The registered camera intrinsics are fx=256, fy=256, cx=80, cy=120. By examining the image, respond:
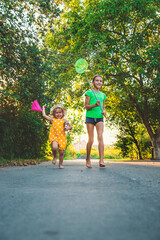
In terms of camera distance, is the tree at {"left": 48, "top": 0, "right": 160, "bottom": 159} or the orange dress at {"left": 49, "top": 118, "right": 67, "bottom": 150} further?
the tree at {"left": 48, "top": 0, "right": 160, "bottom": 159}

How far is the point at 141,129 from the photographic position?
905 inches

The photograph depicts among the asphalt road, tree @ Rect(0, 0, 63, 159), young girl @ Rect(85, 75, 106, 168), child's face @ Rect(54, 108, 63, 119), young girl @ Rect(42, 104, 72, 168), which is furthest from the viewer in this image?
tree @ Rect(0, 0, 63, 159)

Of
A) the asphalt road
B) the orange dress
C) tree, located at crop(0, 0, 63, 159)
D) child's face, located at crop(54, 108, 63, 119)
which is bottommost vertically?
the asphalt road

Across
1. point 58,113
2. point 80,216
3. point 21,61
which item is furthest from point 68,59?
point 80,216

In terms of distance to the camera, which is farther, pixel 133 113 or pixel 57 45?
pixel 133 113

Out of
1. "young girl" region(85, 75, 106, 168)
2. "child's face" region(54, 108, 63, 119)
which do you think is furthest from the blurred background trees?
"young girl" region(85, 75, 106, 168)

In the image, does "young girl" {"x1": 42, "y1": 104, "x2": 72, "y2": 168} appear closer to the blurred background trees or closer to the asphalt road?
the blurred background trees

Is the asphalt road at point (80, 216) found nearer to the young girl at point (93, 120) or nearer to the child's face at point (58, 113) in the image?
the young girl at point (93, 120)

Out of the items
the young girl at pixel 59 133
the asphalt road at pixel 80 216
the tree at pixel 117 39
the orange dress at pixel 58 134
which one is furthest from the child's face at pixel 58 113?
the tree at pixel 117 39

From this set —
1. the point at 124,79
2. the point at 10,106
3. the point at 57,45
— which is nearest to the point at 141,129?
the point at 124,79

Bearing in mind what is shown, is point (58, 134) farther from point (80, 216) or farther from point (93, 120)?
point (80, 216)

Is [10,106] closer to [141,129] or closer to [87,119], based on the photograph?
[87,119]

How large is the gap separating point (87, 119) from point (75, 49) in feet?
28.5

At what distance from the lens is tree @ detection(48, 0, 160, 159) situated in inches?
480
